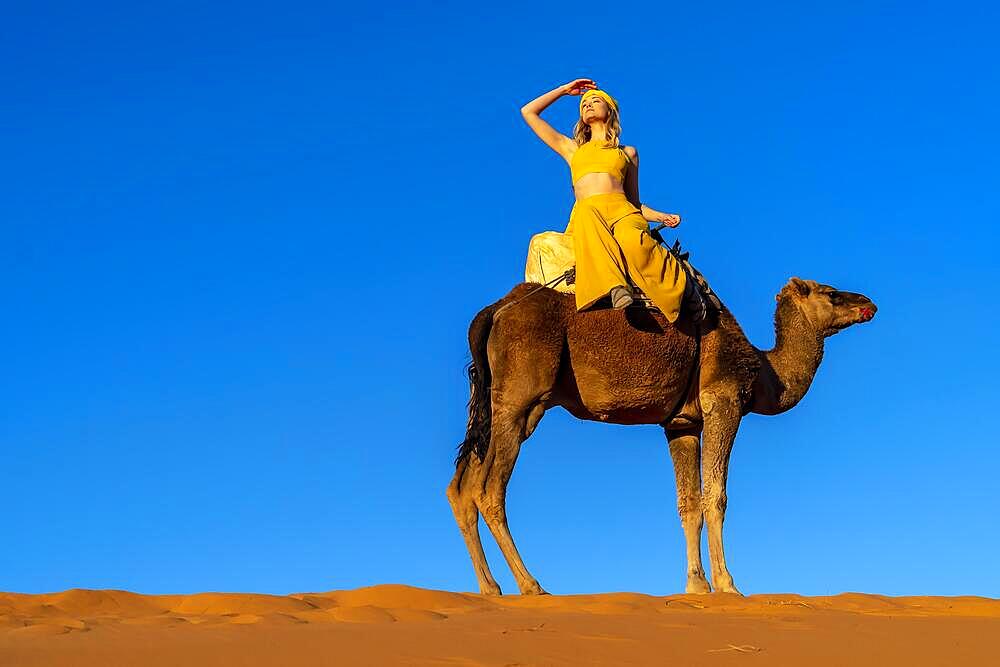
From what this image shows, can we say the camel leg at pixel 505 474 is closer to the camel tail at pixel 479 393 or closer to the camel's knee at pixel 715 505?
the camel tail at pixel 479 393

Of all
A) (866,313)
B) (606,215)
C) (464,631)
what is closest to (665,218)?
(606,215)

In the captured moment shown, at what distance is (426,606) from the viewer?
9.60 m

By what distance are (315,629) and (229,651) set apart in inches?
34.3

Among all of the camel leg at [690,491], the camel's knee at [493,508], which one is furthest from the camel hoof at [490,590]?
the camel leg at [690,491]

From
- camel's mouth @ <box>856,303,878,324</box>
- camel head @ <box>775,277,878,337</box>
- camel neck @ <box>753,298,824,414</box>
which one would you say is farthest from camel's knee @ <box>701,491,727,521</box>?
camel's mouth @ <box>856,303,878,324</box>

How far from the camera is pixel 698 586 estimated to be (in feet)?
41.5

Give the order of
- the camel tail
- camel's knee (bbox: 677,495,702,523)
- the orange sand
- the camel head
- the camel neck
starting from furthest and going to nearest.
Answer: the camel head, the camel neck, camel's knee (bbox: 677,495,702,523), the camel tail, the orange sand

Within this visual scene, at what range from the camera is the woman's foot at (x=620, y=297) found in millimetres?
12414

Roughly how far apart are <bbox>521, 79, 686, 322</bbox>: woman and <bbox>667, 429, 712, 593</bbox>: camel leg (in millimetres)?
1513

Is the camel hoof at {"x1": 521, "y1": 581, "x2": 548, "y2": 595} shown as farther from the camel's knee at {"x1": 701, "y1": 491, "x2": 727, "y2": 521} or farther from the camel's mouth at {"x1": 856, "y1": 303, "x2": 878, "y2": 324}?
the camel's mouth at {"x1": 856, "y1": 303, "x2": 878, "y2": 324}

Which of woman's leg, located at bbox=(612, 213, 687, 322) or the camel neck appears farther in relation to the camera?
the camel neck

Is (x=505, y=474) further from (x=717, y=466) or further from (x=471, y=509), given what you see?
(x=717, y=466)

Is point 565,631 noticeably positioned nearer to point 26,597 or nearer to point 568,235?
point 26,597

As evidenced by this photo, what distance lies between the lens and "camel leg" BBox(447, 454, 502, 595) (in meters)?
12.1
